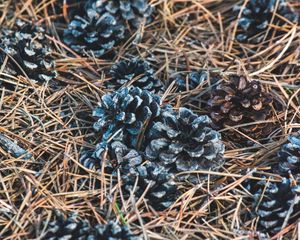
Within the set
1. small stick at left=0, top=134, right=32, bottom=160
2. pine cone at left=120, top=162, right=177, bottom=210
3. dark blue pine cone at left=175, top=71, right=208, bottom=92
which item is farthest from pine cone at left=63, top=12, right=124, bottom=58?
pine cone at left=120, top=162, right=177, bottom=210

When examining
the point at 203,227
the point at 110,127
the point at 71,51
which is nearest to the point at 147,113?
the point at 110,127

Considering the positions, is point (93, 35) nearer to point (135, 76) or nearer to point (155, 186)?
point (135, 76)

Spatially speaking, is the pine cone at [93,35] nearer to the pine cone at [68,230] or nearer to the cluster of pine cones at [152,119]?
the cluster of pine cones at [152,119]

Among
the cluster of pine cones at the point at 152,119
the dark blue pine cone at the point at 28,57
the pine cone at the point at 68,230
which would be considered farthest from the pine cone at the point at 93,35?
the pine cone at the point at 68,230

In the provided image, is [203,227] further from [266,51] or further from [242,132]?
[266,51]

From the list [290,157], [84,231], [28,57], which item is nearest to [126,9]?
[28,57]

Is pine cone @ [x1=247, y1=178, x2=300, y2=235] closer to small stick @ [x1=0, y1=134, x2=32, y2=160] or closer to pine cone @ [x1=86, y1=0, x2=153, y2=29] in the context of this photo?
small stick @ [x1=0, y1=134, x2=32, y2=160]
